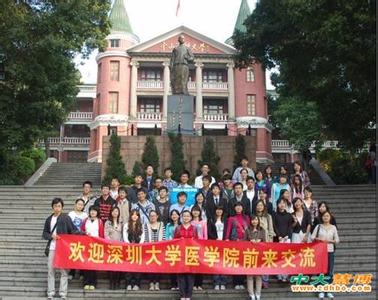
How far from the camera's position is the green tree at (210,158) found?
15.1m

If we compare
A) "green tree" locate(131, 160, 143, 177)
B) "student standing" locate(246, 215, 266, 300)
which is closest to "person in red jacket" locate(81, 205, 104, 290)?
"student standing" locate(246, 215, 266, 300)

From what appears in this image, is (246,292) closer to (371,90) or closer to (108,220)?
(108,220)

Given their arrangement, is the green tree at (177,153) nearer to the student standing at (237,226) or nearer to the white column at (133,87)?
the student standing at (237,226)

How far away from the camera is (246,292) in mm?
8062

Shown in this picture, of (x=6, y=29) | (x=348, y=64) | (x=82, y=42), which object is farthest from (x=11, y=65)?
(x=348, y=64)

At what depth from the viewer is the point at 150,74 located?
135 feet

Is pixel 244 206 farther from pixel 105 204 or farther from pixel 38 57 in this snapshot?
pixel 38 57

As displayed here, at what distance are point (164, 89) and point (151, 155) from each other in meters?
24.4

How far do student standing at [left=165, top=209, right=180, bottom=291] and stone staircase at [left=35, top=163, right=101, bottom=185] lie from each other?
10.3 metres

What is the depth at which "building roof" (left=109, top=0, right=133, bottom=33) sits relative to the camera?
4066cm

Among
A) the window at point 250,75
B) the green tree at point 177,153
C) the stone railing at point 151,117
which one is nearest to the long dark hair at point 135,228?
the green tree at point 177,153

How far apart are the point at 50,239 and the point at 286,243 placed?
386 cm

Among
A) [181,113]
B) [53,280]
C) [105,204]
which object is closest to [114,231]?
[105,204]

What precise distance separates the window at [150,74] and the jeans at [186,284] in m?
34.1
